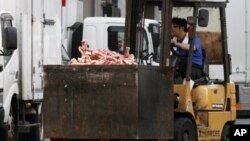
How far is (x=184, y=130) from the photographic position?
1157 cm

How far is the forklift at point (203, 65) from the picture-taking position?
11.5 m

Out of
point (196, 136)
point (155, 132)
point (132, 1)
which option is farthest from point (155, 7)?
point (155, 132)

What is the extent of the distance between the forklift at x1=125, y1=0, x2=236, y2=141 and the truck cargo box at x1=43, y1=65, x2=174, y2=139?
32.2 inches

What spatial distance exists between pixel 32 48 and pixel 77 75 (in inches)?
196

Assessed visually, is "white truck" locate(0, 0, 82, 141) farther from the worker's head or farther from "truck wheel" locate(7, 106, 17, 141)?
the worker's head

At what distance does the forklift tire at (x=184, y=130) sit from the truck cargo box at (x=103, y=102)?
93 centimetres

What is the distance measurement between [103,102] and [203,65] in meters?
3.05

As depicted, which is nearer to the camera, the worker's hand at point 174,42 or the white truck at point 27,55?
the worker's hand at point 174,42

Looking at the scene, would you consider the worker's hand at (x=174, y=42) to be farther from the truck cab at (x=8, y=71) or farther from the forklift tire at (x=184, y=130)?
the truck cab at (x=8, y=71)

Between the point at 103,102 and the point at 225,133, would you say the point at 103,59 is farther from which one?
the point at 225,133

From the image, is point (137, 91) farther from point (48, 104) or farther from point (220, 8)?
point (220, 8)

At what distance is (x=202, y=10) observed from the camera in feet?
39.8

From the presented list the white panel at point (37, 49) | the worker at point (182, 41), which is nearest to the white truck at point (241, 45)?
the white panel at point (37, 49)

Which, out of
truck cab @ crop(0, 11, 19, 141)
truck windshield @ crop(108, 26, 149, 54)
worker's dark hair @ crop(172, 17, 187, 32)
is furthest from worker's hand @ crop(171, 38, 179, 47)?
truck windshield @ crop(108, 26, 149, 54)
